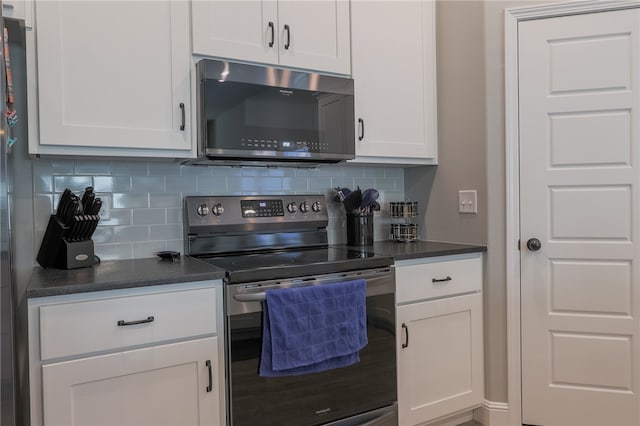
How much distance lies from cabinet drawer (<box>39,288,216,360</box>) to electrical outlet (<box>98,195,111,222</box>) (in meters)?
0.63

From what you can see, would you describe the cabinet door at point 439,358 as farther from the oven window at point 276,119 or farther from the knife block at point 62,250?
the knife block at point 62,250

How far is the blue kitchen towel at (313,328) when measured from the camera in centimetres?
177

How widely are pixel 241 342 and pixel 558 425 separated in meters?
1.67

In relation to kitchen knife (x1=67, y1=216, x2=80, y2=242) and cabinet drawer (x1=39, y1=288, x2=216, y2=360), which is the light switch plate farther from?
kitchen knife (x1=67, y1=216, x2=80, y2=242)

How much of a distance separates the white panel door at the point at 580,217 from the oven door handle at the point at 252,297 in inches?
53.9

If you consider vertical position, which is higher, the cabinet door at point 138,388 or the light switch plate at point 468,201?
the light switch plate at point 468,201

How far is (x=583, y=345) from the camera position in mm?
2270

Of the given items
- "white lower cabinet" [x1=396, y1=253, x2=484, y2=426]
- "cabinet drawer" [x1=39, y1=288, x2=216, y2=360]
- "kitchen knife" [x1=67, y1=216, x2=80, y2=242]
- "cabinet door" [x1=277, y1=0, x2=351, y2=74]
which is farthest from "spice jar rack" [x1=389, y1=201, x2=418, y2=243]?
"kitchen knife" [x1=67, y1=216, x2=80, y2=242]

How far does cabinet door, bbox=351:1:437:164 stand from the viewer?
2408 mm

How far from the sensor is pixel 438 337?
2.30 m

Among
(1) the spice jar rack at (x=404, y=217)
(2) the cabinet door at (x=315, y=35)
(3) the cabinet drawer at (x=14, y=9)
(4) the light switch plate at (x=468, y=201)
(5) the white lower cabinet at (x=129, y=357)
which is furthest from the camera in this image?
(1) the spice jar rack at (x=404, y=217)

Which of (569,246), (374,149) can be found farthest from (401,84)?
(569,246)

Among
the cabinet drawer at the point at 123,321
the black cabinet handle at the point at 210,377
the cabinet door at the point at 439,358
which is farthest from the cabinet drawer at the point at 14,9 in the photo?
the cabinet door at the point at 439,358

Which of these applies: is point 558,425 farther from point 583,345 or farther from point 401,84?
point 401,84
